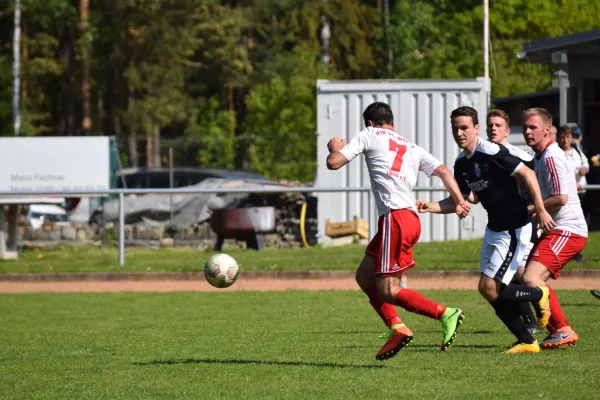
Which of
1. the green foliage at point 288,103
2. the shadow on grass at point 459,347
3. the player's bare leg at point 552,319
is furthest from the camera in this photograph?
the green foliage at point 288,103

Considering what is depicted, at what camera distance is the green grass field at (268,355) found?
7.79 m

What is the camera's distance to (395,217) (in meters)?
8.85

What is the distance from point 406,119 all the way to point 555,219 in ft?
50.4

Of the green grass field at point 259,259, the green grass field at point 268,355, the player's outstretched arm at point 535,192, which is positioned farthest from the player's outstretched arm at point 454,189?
the green grass field at point 259,259

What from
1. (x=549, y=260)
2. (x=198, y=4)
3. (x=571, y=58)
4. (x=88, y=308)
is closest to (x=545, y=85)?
(x=198, y=4)

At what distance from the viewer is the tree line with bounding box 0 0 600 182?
50.1 meters

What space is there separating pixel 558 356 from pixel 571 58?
62.4ft

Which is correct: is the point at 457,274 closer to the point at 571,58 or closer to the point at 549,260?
the point at 549,260

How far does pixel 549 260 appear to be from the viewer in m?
9.71

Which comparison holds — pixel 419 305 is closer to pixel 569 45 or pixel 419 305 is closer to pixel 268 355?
pixel 268 355

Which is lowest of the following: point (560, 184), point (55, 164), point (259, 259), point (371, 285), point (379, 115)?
point (259, 259)

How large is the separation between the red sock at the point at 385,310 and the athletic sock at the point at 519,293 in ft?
2.81

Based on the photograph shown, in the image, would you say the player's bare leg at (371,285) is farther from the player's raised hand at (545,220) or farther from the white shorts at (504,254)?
the player's raised hand at (545,220)

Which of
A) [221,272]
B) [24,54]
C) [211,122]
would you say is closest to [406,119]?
[221,272]
